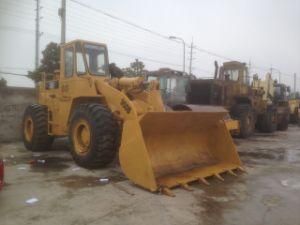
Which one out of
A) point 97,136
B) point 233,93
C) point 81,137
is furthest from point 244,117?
point 97,136

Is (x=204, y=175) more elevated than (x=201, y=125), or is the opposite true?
(x=201, y=125)

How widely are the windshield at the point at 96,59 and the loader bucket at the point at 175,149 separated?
2407 millimetres

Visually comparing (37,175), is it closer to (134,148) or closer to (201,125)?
(134,148)

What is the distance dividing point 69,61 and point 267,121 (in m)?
12.5

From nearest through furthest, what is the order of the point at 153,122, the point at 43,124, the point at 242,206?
the point at 242,206 → the point at 153,122 → the point at 43,124

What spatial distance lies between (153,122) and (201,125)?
1537mm

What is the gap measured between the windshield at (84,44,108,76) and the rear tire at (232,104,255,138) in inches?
325

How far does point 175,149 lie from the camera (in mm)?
7973

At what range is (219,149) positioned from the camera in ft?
28.2

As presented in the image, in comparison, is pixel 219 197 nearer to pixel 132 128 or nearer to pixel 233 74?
pixel 132 128

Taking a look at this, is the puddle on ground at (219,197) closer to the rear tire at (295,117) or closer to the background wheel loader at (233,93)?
the background wheel loader at (233,93)

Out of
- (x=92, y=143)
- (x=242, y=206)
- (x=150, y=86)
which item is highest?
(x=150, y=86)

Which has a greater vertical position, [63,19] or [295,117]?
[63,19]

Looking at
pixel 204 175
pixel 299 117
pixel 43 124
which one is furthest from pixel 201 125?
pixel 299 117
